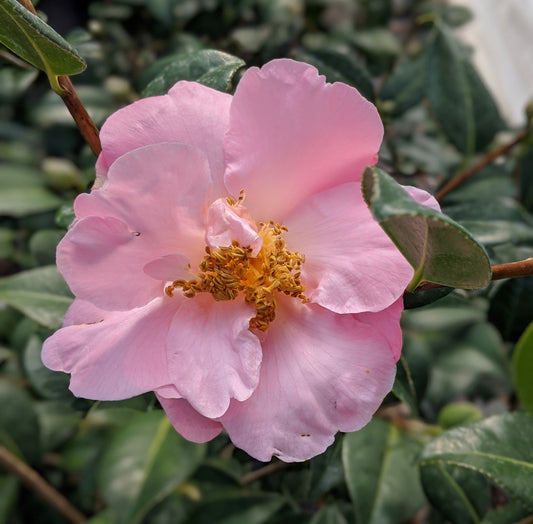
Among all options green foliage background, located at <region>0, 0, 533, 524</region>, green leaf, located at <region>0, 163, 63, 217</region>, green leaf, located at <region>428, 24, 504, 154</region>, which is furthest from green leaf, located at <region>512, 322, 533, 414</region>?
green leaf, located at <region>0, 163, 63, 217</region>

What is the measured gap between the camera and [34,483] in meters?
1.11

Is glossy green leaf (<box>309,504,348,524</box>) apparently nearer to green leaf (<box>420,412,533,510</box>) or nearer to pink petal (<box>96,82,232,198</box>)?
green leaf (<box>420,412,533,510</box>)

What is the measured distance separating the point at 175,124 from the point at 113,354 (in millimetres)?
201

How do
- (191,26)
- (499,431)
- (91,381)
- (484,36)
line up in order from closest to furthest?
(91,381)
(499,431)
(191,26)
(484,36)

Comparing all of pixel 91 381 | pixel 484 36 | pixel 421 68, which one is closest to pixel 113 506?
pixel 91 381

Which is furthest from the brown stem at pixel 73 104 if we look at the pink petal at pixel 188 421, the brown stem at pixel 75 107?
the pink petal at pixel 188 421

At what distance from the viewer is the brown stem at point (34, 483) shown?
1084 millimetres

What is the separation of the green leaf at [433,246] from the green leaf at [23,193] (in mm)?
839

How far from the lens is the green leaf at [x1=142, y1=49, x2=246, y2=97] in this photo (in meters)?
0.60

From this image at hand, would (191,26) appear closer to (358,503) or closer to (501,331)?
(501,331)

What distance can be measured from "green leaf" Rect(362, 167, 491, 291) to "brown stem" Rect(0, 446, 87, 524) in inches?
36.7

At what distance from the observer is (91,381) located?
46 cm

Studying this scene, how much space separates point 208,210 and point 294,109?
12 centimetres

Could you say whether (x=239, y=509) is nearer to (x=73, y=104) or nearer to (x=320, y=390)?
(x=320, y=390)
